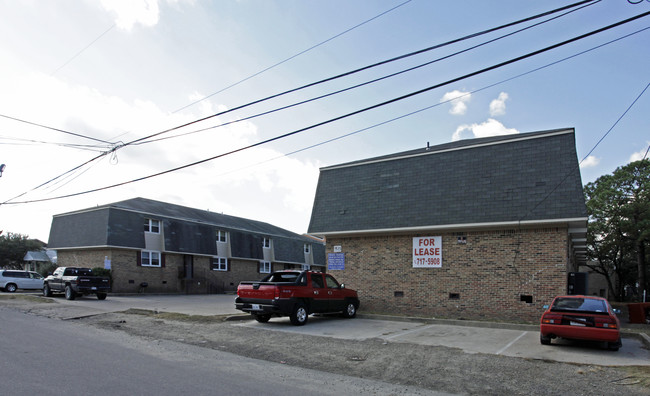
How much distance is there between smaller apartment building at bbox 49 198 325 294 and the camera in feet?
97.9

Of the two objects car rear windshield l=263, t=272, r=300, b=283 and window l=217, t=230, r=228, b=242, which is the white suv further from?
car rear windshield l=263, t=272, r=300, b=283

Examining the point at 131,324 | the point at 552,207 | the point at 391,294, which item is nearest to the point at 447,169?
the point at 552,207

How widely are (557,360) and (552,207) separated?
6623 mm

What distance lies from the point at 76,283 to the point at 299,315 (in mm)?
14830

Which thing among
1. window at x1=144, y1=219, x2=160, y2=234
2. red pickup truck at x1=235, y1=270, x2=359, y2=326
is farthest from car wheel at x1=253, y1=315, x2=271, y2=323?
window at x1=144, y1=219, x2=160, y2=234

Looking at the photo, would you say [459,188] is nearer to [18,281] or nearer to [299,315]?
[299,315]

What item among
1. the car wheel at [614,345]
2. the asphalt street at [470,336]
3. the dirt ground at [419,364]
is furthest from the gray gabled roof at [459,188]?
the dirt ground at [419,364]

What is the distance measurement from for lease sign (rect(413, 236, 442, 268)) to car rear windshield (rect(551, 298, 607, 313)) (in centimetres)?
577

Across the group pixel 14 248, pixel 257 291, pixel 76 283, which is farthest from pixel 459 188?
pixel 14 248

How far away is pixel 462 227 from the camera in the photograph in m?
15.6

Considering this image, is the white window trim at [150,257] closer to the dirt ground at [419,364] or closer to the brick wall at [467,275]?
the brick wall at [467,275]

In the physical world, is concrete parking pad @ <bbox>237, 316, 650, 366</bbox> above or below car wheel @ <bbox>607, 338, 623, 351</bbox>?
below

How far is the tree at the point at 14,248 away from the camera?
4300 cm

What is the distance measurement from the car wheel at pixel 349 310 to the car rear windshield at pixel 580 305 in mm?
7172
